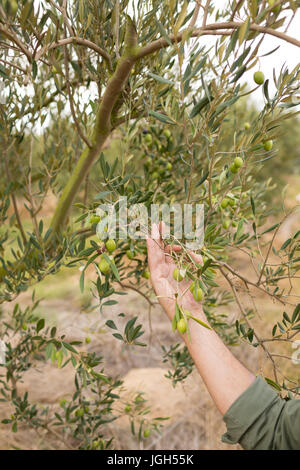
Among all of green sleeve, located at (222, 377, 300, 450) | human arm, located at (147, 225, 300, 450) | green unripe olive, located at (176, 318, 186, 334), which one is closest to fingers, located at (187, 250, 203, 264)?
human arm, located at (147, 225, 300, 450)

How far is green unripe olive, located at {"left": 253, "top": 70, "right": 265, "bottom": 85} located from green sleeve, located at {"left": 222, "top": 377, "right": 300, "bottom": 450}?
2.42ft

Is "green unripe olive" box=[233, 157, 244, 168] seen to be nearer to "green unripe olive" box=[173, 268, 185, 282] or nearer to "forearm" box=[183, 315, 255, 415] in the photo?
"green unripe olive" box=[173, 268, 185, 282]

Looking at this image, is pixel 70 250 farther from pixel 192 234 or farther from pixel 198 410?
pixel 198 410

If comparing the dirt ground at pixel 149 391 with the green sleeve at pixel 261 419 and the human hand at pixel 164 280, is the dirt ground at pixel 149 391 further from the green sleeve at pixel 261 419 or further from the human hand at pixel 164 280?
the green sleeve at pixel 261 419

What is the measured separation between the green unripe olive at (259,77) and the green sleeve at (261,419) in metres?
0.74

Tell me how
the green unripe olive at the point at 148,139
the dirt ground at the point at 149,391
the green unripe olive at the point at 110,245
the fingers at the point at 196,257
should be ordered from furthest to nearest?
1. the dirt ground at the point at 149,391
2. the green unripe olive at the point at 148,139
3. the fingers at the point at 196,257
4. the green unripe olive at the point at 110,245

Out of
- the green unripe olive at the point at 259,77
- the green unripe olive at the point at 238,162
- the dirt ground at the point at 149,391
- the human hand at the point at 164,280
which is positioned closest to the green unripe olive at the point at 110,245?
the human hand at the point at 164,280

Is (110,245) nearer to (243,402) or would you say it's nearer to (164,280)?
(164,280)

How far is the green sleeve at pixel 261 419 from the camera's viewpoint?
805mm

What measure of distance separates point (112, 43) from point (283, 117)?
25.0 inches

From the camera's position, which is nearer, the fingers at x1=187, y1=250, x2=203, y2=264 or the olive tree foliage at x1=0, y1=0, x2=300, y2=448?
the olive tree foliage at x1=0, y1=0, x2=300, y2=448

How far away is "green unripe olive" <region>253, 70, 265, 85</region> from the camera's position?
0.88 m

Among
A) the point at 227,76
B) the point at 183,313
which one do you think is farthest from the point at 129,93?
the point at 183,313
